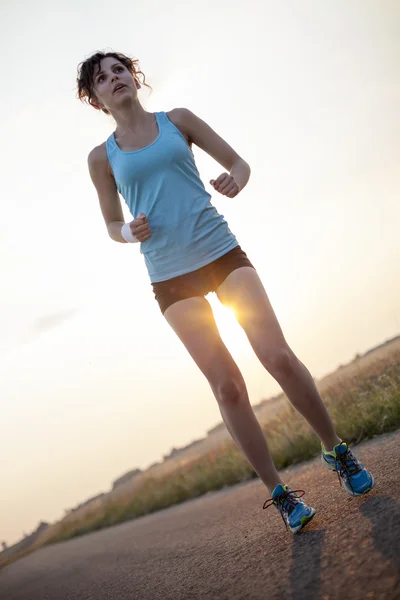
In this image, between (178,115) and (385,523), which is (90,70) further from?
(385,523)

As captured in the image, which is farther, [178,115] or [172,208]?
[178,115]

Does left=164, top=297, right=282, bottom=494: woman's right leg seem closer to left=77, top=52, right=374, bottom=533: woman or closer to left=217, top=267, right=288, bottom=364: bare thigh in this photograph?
left=77, top=52, right=374, bottom=533: woman

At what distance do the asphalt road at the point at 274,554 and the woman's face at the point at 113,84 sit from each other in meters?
2.51

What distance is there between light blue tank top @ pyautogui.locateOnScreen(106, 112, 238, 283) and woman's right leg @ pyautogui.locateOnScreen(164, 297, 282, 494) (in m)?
0.25

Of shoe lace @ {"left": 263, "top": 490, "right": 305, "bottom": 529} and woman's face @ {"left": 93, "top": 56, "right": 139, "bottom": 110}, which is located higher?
woman's face @ {"left": 93, "top": 56, "right": 139, "bottom": 110}

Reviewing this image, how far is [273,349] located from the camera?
290cm

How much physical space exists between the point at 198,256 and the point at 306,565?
1.57 metres

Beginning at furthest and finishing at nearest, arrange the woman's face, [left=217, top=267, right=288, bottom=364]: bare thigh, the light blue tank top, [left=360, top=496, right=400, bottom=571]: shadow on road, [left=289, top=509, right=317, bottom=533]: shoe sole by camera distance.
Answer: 1. the woman's face
2. the light blue tank top
3. [left=217, top=267, right=288, bottom=364]: bare thigh
4. [left=289, top=509, right=317, bottom=533]: shoe sole
5. [left=360, top=496, right=400, bottom=571]: shadow on road

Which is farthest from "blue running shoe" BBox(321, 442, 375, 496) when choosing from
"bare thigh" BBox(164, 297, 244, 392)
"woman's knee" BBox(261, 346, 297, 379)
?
"bare thigh" BBox(164, 297, 244, 392)

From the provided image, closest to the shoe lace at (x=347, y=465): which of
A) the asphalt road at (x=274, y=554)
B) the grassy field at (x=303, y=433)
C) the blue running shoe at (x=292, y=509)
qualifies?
the asphalt road at (x=274, y=554)

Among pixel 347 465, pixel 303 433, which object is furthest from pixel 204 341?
pixel 303 433

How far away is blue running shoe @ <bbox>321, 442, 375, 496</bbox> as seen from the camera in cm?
291

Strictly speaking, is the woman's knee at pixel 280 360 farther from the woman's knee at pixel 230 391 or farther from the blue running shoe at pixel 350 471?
the blue running shoe at pixel 350 471

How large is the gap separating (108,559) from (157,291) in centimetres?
328
